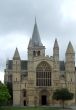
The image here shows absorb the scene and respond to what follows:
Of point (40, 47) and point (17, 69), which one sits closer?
point (17, 69)

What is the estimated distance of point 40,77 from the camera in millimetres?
111938

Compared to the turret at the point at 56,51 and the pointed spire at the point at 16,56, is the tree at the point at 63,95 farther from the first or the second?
the pointed spire at the point at 16,56

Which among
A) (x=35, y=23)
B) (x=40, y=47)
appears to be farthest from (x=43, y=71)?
(x=35, y=23)

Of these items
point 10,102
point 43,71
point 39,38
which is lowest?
point 10,102

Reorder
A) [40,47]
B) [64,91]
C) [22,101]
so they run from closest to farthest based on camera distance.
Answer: [64,91], [22,101], [40,47]

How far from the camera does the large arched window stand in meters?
112

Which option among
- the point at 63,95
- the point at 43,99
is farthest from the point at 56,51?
the point at 63,95

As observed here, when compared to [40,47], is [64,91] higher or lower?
lower

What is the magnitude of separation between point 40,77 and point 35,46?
1122 centimetres

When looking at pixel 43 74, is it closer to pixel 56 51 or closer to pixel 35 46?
pixel 56 51

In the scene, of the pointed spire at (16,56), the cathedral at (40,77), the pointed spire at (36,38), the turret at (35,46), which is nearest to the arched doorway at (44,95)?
the cathedral at (40,77)

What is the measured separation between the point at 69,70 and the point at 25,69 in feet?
35.4

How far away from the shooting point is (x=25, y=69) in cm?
11562

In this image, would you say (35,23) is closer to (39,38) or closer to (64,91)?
(39,38)
